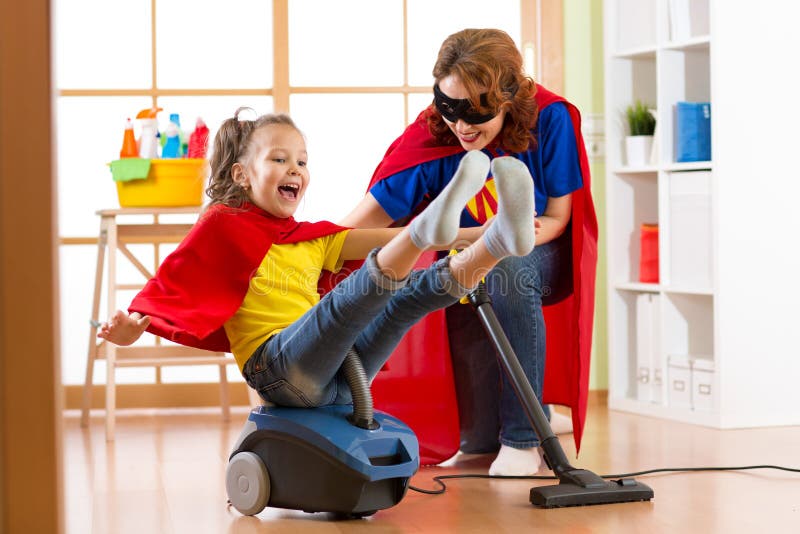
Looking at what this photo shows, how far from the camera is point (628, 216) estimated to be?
10.9 feet

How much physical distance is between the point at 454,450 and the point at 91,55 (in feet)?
5.95

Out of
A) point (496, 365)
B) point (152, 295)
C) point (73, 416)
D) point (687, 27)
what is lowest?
point (73, 416)

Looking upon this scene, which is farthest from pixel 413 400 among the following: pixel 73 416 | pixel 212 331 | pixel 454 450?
pixel 73 416

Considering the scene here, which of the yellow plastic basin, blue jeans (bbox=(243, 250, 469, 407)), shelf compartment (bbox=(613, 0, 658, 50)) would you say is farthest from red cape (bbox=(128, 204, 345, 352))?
shelf compartment (bbox=(613, 0, 658, 50))

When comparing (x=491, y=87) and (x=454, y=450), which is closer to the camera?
(x=491, y=87)

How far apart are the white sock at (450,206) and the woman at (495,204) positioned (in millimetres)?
637

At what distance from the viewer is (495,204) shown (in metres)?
2.30

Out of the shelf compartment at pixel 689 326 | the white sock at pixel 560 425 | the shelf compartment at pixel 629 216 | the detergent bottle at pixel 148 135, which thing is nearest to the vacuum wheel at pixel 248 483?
the white sock at pixel 560 425

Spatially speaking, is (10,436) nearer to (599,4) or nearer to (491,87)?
(491,87)

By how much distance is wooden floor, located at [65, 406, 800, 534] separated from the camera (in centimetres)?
175

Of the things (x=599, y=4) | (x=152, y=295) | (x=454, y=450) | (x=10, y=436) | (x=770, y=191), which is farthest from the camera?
(x=599, y=4)

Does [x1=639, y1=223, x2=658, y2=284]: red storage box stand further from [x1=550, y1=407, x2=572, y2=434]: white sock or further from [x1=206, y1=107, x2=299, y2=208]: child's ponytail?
[x1=206, y1=107, x2=299, y2=208]: child's ponytail

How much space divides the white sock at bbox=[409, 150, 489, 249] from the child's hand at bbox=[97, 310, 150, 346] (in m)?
0.51

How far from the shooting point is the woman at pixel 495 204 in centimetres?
222
